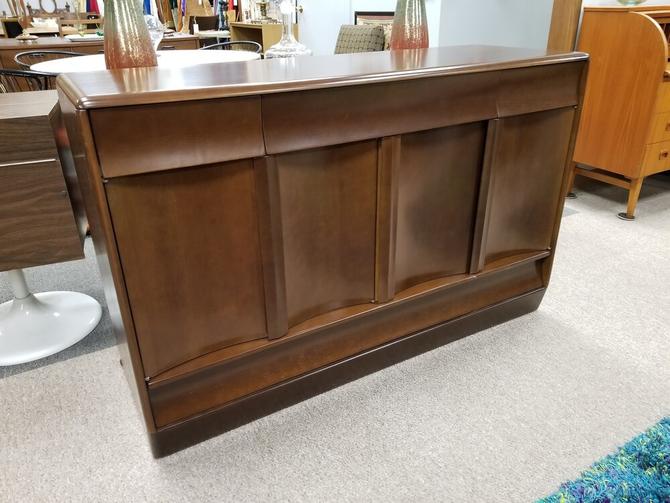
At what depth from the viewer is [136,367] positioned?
1.09 m

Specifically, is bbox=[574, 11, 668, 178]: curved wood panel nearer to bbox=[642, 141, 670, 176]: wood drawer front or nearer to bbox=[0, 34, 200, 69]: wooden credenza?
bbox=[642, 141, 670, 176]: wood drawer front

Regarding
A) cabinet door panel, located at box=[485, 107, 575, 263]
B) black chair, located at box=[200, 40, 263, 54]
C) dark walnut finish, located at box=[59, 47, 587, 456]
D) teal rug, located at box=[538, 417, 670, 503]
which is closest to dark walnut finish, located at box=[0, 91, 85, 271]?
dark walnut finish, located at box=[59, 47, 587, 456]

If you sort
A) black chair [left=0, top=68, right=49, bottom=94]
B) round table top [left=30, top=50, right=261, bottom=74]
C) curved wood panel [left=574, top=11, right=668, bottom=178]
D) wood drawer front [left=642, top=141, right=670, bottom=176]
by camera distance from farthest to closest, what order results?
wood drawer front [left=642, top=141, right=670, bottom=176], curved wood panel [left=574, top=11, right=668, bottom=178], black chair [left=0, top=68, right=49, bottom=94], round table top [left=30, top=50, right=261, bottom=74]

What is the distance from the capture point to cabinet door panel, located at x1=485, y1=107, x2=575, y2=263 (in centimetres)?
143

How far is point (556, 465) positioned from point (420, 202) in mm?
744

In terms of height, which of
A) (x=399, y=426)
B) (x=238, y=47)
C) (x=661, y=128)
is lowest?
(x=399, y=426)

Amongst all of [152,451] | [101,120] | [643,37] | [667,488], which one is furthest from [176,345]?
[643,37]

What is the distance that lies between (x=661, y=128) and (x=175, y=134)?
2541 mm

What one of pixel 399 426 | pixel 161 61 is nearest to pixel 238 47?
pixel 161 61

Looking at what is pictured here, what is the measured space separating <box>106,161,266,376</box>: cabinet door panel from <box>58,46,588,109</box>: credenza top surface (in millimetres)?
155

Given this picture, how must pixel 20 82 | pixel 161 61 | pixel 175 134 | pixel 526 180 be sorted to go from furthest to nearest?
pixel 20 82 < pixel 161 61 < pixel 526 180 < pixel 175 134

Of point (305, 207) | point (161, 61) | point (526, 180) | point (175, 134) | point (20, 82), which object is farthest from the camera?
point (20, 82)

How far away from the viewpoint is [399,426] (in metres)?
1.32

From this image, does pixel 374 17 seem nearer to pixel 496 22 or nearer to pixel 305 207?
pixel 496 22
